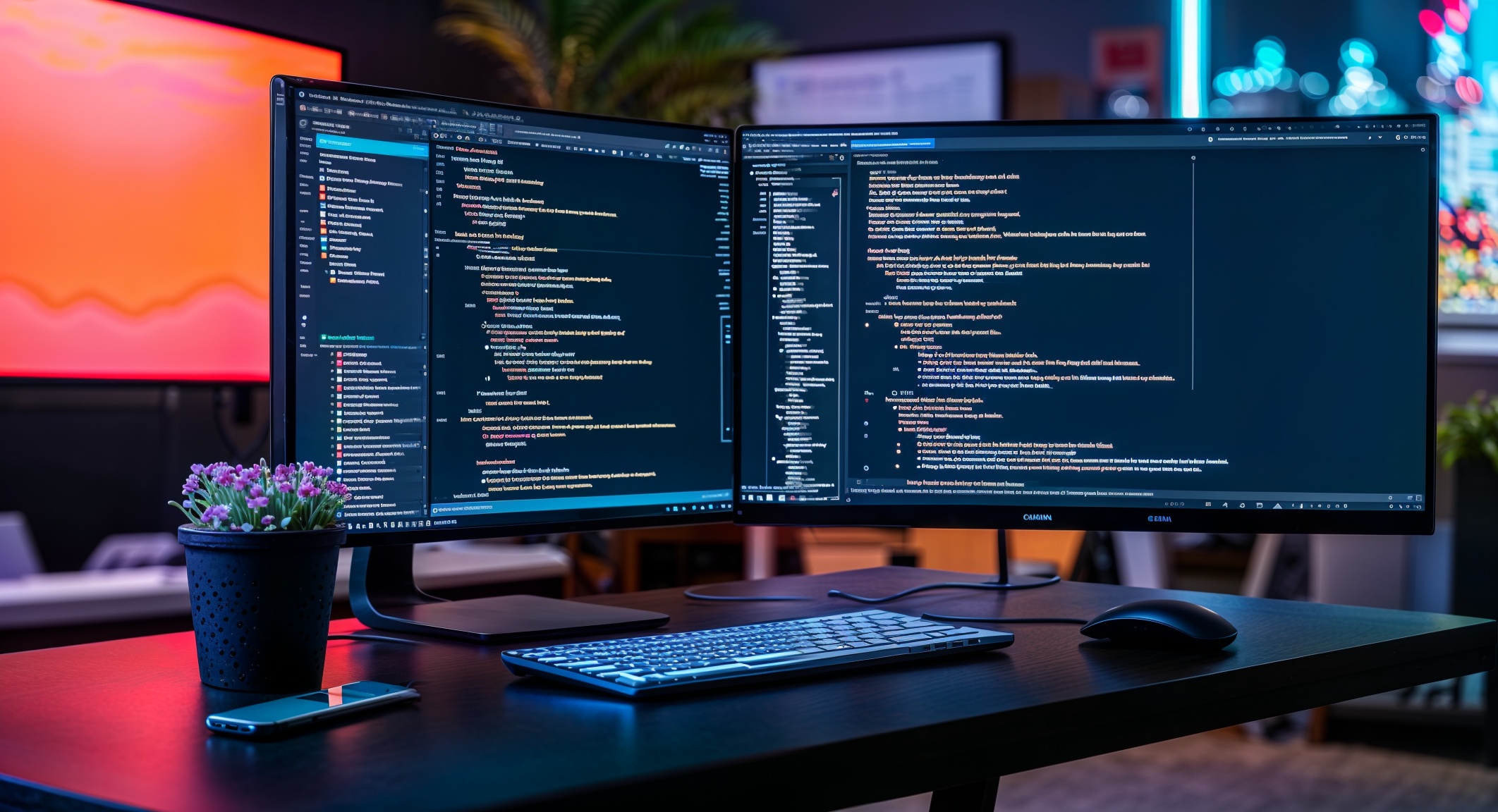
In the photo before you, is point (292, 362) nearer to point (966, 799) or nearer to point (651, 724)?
point (651, 724)

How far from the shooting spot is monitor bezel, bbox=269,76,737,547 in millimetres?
950

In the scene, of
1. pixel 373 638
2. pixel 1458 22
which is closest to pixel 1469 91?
pixel 1458 22

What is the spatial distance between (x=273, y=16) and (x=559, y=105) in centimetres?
100

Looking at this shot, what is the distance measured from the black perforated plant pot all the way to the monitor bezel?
0.47 feet

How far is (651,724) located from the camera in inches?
27.9

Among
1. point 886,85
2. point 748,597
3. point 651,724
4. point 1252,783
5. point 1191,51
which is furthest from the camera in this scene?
point 886,85

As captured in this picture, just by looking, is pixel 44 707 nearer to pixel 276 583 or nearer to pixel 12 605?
pixel 276 583

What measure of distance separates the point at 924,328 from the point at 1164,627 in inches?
13.7

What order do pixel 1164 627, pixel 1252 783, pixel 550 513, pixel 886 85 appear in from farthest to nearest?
1. pixel 886 85
2. pixel 1252 783
3. pixel 550 513
4. pixel 1164 627

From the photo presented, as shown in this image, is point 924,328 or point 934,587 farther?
point 934,587

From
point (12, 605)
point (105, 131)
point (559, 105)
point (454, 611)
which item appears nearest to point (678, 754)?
point (454, 611)

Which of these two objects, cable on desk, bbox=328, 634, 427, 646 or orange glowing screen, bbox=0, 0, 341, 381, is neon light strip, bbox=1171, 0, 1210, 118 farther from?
cable on desk, bbox=328, 634, 427, 646

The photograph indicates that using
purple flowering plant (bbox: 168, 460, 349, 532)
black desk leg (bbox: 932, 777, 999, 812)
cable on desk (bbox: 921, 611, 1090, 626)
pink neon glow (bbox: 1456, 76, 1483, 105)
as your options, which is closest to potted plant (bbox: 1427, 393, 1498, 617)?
pink neon glow (bbox: 1456, 76, 1483, 105)

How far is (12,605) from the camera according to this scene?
5.76 feet
